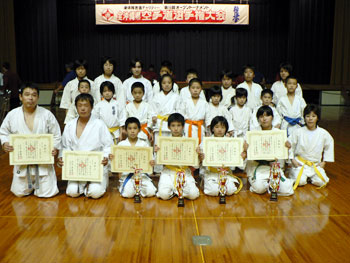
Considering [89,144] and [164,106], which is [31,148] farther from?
[164,106]

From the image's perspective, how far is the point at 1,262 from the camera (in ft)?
8.61

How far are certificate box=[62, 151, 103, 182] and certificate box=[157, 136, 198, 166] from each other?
638mm

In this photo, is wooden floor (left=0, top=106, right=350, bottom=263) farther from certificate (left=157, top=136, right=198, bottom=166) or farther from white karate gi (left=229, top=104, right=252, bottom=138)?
white karate gi (left=229, top=104, right=252, bottom=138)

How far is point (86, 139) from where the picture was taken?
13.3 ft

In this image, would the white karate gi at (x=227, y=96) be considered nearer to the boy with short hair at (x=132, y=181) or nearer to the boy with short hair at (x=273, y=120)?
the boy with short hair at (x=273, y=120)

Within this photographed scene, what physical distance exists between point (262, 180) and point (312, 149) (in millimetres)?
821

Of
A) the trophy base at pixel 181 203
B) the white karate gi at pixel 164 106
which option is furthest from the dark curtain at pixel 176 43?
Result: the trophy base at pixel 181 203

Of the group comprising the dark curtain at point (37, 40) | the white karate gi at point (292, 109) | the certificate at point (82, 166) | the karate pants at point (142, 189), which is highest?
the dark curtain at point (37, 40)

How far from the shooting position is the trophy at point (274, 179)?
3861 mm

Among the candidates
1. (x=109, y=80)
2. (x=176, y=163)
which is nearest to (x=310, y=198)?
(x=176, y=163)

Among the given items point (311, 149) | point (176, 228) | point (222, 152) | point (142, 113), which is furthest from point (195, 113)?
point (176, 228)

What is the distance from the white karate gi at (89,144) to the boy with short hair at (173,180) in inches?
23.8

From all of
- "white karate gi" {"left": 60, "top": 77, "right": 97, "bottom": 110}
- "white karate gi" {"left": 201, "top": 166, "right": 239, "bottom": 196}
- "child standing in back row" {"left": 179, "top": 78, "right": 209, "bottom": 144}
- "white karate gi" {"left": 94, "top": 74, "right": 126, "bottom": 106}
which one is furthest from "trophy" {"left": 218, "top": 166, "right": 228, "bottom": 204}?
"white karate gi" {"left": 60, "top": 77, "right": 97, "bottom": 110}

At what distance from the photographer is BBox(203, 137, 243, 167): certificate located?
3982 millimetres
